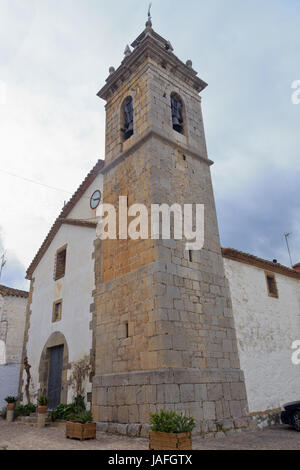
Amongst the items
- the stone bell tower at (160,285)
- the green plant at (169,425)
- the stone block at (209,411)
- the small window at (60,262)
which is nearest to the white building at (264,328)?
the stone bell tower at (160,285)

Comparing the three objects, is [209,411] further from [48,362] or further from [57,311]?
[57,311]

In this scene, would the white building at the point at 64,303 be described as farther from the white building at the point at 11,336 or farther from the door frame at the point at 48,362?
the white building at the point at 11,336

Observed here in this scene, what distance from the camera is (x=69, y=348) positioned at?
10.9m

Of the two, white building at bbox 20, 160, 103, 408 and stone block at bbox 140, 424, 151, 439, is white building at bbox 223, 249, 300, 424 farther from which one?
white building at bbox 20, 160, 103, 408

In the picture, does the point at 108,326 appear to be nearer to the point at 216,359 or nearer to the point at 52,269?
the point at 216,359

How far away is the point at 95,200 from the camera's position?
1287 centimetres

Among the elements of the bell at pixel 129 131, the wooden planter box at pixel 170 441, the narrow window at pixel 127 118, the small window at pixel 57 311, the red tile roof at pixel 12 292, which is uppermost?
the narrow window at pixel 127 118

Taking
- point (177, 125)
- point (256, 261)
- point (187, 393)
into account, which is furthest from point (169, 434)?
point (177, 125)

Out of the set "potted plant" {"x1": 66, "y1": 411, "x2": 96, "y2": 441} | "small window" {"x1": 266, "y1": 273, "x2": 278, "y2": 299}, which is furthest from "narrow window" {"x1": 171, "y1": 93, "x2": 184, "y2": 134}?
"potted plant" {"x1": 66, "y1": 411, "x2": 96, "y2": 441}

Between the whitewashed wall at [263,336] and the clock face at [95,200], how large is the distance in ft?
17.0

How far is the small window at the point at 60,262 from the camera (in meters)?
13.3

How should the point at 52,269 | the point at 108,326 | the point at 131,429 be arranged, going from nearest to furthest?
the point at 131,429 < the point at 108,326 < the point at 52,269
